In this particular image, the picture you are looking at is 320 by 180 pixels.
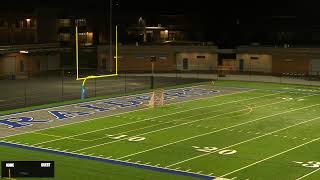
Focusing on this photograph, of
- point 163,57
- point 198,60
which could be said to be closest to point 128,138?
point 163,57

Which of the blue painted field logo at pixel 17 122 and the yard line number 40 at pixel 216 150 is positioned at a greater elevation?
the blue painted field logo at pixel 17 122

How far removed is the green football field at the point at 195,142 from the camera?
19.2 metres

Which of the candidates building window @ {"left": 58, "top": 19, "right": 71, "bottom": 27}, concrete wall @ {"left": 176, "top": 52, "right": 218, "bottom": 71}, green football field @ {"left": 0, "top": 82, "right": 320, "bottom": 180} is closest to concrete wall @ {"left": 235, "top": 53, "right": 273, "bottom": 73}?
concrete wall @ {"left": 176, "top": 52, "right": 218, "bottom": 71}

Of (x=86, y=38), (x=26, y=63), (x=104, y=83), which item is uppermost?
(x=86, y=38)

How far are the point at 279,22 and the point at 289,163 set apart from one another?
54.1m

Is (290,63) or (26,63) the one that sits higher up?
(290,63)

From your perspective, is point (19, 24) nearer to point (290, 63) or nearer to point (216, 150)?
point (290, 63)

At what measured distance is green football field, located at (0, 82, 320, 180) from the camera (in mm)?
19203

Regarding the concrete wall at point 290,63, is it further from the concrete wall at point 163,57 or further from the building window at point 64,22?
the building window at point 64,22

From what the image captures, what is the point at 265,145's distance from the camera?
76.5 ft

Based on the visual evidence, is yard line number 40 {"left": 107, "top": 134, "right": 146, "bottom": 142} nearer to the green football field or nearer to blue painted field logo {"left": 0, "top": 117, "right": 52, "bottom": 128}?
the green football field

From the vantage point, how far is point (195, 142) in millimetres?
23859

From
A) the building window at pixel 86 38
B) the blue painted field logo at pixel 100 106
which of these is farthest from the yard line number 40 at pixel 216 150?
the building window at pixel 86 38

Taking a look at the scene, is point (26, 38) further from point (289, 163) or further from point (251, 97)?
point (289, 163)
